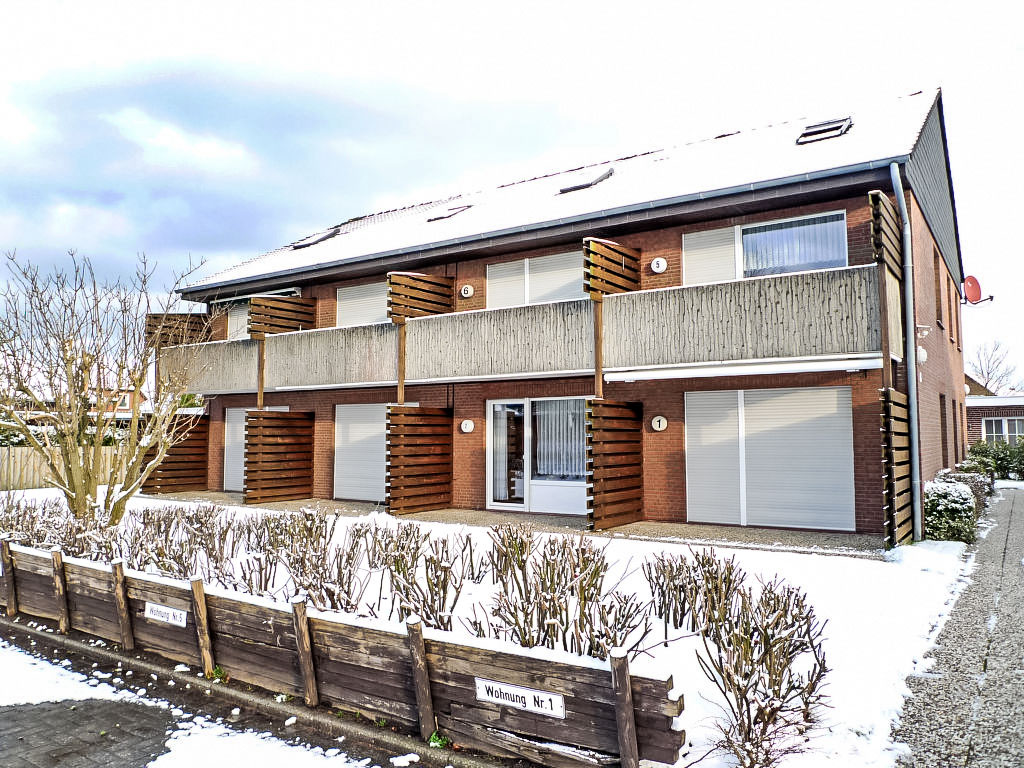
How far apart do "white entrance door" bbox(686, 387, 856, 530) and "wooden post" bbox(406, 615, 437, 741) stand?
28.3 feet

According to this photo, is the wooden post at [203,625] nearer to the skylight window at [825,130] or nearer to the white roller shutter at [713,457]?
the white roller shutter at [713,457]

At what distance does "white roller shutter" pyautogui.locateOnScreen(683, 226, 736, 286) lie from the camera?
39.5ft

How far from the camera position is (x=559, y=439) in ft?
45.3

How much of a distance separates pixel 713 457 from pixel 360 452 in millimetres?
8220

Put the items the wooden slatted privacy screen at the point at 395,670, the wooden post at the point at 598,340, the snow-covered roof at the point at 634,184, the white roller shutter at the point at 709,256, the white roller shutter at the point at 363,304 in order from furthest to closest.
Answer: the white roller shutter at the point at 363,304 < the white roller shutter at the point at 709,256 < the wooden post at the point at 598,340 < the snow-covered roof at the point at 634,184 < the wooden slatted privacy screen at the point at 395,670

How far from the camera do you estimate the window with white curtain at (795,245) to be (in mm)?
11172

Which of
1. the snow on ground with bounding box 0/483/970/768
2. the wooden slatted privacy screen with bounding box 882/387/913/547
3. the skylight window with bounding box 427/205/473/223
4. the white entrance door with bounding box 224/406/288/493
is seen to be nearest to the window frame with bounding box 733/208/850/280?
the wooden slatted privacy screen with bounding box 882/387/913/547

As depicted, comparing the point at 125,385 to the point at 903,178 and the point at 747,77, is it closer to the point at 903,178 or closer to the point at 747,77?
the point at 747,77

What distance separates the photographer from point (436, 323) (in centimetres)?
1392

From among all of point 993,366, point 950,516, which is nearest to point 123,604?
point 950,516

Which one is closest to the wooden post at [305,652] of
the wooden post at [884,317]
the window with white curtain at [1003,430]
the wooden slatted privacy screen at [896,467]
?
the wooden slatted privacy screen at [896,467]

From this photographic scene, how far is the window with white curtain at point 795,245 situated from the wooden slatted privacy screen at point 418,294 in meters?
6.19

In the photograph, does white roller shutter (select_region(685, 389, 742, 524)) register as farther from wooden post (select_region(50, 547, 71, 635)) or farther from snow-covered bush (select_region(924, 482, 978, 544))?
wooden post (select_region(50, 547, 71, 635))

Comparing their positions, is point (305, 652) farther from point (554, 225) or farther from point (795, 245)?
point (795, 245)
